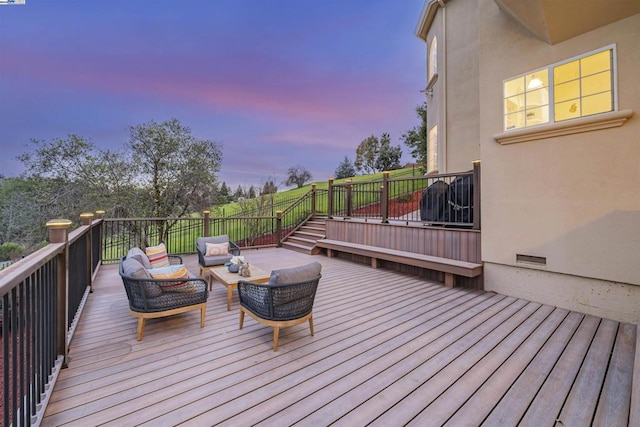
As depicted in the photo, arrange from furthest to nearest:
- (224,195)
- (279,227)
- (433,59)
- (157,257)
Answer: (224,195)
(279,227)
(433,59)
(157,257)

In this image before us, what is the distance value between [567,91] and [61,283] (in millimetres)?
6676

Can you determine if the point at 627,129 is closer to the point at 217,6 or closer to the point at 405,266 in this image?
the point at 405,266

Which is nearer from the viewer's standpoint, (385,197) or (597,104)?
(597,104)

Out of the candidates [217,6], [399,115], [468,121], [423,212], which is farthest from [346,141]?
[423,212]

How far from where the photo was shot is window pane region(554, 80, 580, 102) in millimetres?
3895

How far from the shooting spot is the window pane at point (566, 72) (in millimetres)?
3885

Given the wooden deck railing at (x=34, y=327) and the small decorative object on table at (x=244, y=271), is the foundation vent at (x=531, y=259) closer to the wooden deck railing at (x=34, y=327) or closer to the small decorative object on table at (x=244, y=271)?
the small decorative object on table at (x=244, y=271)

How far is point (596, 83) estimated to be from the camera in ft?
12.2

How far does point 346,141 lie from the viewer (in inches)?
1128

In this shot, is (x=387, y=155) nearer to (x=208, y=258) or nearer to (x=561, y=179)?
(x=561, y=179)

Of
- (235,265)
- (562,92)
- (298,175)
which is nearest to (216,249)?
(235,265)

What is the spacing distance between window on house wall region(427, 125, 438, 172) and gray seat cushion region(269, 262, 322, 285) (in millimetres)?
7460

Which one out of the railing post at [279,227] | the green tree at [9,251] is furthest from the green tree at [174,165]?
the green tree at [9,251]

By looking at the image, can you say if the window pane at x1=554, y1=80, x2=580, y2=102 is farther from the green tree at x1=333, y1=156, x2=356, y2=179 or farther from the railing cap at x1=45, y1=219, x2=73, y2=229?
the green tree at x1=333, y1=156, x2=356, y2=179
